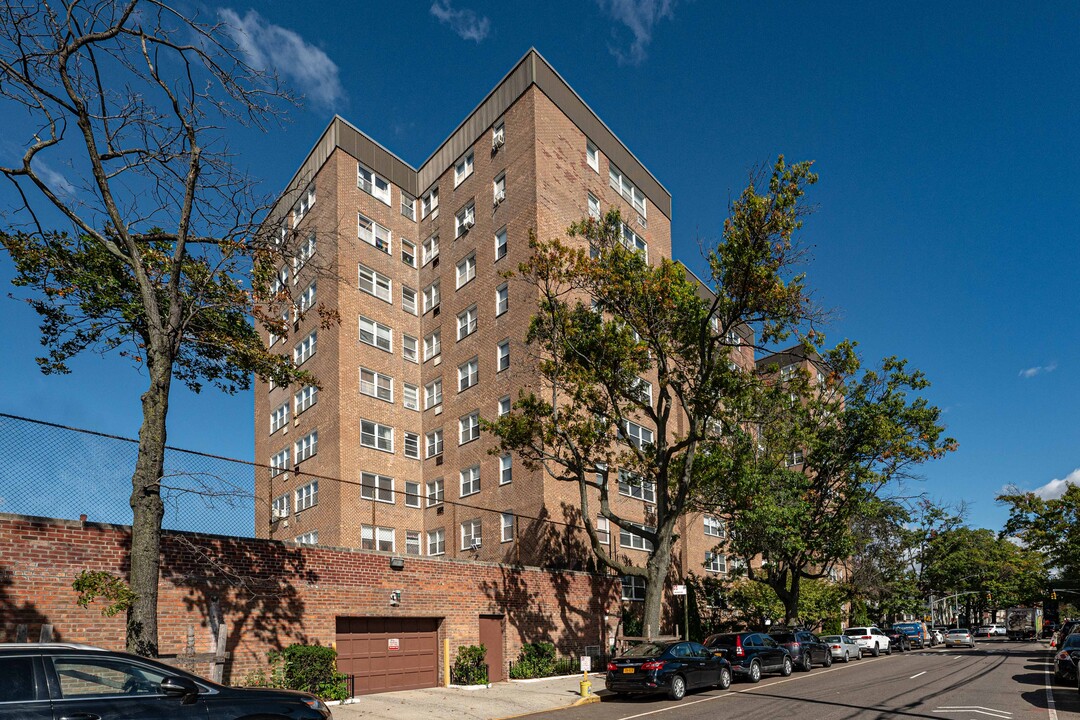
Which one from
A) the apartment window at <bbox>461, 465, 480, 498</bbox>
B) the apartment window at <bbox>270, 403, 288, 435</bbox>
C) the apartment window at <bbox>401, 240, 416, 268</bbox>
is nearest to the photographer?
the apartment window at <bbox>461, 465, 480, 498</bbox>

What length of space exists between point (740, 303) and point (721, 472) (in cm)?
709

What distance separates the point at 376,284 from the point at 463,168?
7263mm

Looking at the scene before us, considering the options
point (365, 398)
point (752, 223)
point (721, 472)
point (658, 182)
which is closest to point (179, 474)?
point (752, 223)

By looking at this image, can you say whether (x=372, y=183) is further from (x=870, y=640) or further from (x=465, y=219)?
(x=870, y=640)

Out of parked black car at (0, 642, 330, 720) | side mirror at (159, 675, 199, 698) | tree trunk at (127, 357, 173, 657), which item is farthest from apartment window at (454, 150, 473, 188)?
side mirror at (159, 675, 199, 698)

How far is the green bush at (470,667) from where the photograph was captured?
2150 cm

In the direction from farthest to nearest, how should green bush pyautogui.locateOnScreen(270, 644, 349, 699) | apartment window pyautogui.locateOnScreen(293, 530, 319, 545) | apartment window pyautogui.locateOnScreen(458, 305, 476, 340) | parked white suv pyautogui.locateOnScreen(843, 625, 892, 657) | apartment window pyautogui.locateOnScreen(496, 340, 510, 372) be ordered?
parked white suv pyautogui.locateOnScreen(843, 625, 892, 657) < apartment window pyautogui.locateOnScreen(458, 305, 476, 340) < apartment window pyautogui.locateOnScreen(496, 340, 510, 372) < apartment window pyautogui.locateOnScreen(293, 530, 319, 545) < green bush pyautogui.locateOnScreen(270, 644, 349, 699)

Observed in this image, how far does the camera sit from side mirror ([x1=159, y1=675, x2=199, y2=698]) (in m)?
7.45

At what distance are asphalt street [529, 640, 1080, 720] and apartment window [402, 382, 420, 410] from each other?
1769 cm

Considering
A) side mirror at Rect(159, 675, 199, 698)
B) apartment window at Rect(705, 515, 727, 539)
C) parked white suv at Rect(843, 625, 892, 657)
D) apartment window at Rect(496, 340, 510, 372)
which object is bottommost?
parked white suv at Rect(843, 625, 892, 657)

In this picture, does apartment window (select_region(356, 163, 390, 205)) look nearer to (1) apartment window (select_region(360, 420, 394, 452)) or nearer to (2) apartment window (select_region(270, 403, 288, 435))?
(2) apartment window (select_region(270, 403, 288, 435))

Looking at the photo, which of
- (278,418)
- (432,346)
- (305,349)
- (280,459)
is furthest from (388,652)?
(278,418)

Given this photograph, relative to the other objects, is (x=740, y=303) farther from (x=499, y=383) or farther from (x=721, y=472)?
(x=499, y=383)

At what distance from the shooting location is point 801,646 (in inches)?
1134
